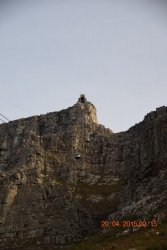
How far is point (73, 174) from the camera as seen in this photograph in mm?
98750

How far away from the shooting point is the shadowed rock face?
81.8 meters

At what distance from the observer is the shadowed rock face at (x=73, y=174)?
268ft

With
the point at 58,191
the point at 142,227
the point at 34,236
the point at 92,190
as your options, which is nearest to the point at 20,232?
the point at 34,236
